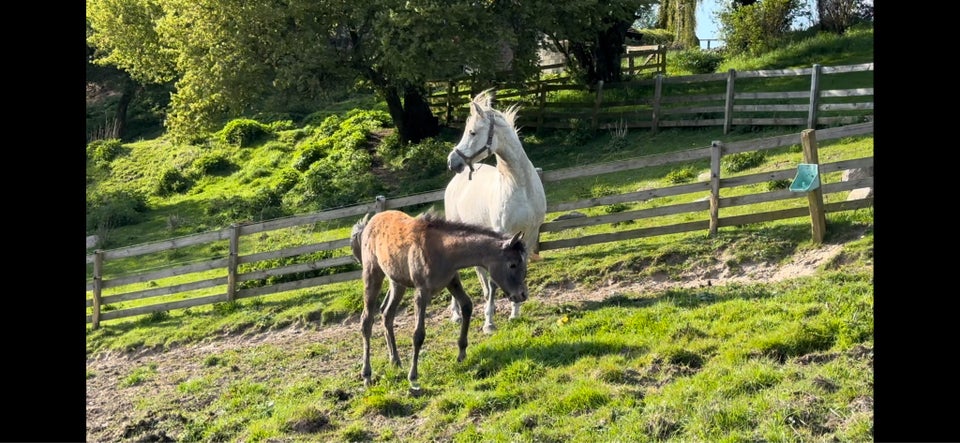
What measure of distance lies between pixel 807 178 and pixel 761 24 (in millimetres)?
20158

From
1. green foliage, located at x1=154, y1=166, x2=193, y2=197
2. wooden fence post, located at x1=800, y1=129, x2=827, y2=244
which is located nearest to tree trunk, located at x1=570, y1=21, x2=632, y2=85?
green foliage, located at x1=154, y1=166, x2=193, y2=197

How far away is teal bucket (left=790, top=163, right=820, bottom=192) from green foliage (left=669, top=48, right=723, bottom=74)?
61.5ft

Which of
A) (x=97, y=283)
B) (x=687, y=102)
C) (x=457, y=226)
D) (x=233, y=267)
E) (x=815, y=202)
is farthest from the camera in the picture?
(x=687, y=102)

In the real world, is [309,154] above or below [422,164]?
above

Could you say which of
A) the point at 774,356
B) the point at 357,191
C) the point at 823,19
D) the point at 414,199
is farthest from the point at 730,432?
the point at 823,19

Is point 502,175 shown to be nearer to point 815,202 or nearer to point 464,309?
point 464,309

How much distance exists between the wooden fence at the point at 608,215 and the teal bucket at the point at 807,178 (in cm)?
16

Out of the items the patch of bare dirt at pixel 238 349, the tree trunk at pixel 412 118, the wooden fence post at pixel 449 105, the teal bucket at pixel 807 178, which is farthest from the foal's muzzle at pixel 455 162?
the wooden fence post at pixel 449 105

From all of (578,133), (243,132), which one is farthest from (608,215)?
(243,132)

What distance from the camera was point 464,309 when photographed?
8.52 metres

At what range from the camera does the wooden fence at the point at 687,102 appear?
18.0m

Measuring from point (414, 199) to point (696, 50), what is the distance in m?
21.4

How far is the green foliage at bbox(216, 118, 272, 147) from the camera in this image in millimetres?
28875
